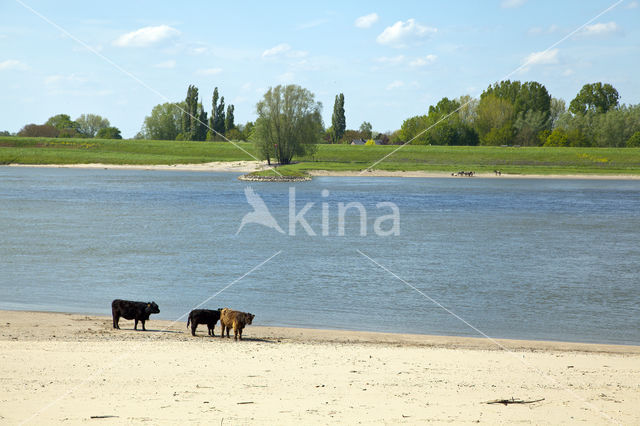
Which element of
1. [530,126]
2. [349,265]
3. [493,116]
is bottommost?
[349,265]

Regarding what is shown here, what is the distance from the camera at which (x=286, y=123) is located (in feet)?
323

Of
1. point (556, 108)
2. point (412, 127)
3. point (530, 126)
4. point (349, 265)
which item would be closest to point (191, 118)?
point (412, 127)

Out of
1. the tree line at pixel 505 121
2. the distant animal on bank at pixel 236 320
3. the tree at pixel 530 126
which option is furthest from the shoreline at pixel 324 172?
the distant animal on bank at pixel 236 320

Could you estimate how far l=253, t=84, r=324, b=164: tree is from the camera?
98.4 meters

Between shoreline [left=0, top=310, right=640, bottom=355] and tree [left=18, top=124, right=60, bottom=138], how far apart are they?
6847 inches

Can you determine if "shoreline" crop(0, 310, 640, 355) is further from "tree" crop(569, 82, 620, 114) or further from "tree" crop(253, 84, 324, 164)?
"tree" crop(569, 82, 620, 114)

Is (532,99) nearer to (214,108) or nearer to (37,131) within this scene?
(214,108)

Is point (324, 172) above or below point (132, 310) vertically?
above

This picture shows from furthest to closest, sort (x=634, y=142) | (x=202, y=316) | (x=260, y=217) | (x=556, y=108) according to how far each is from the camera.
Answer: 1. (x=556, y=108)
2. (x=634, y=142)
3. (x=260, y=217)
4. (x=202, y=316)

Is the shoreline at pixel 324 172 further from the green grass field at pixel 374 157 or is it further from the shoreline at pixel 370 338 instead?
the shoreline at pixel 370 338

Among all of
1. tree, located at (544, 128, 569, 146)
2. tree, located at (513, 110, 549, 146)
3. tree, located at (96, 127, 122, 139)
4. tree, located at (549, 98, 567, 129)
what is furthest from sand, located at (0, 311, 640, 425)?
tree, located at (96, 127, 122, 139)

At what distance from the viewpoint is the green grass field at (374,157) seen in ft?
355

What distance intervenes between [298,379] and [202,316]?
163 inches

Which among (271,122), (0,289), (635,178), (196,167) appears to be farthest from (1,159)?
(0,289)
